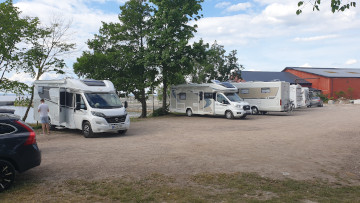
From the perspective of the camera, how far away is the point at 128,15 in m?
26.7

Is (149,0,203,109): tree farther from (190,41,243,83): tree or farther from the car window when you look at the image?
the car window

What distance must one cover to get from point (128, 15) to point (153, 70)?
17.1ft

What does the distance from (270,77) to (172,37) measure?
124 feet

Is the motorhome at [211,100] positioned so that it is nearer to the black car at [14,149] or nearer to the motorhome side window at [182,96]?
the motorhome side window at [182,96]

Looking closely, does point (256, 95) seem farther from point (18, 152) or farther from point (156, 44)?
point (18, 152)

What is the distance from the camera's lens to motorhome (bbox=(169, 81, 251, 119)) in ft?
73.4

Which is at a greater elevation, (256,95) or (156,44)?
(156,44)

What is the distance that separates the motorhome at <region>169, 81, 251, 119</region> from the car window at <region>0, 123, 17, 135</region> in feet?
57.1

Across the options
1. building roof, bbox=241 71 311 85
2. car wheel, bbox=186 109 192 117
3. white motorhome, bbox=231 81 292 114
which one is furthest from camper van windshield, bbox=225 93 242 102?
building roof, bbox=241 71 311 85

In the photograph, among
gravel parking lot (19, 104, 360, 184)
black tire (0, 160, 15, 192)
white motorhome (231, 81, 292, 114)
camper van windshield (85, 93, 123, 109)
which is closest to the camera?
black tire (0, 160, 15, 192)

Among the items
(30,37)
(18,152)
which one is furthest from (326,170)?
(30,37)

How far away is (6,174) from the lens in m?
6.00

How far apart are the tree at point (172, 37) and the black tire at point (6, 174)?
18515mm

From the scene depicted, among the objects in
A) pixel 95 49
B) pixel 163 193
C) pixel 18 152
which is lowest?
pixel 163 193
